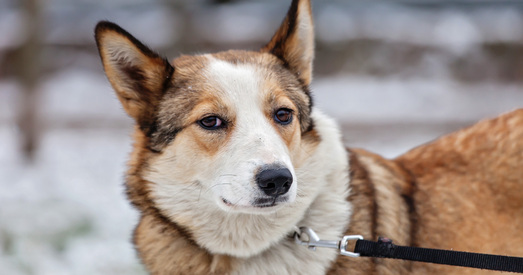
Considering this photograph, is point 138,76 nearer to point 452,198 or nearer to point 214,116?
point 214,116

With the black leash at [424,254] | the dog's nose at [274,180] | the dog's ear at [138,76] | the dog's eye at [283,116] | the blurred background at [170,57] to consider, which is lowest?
the blurred background at [170,57]

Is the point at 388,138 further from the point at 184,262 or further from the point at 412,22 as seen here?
the point at 184,262

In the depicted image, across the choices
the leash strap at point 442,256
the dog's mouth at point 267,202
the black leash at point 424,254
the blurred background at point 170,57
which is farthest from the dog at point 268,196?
the blurred background at point 170,57

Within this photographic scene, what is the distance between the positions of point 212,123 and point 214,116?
0.12 feet

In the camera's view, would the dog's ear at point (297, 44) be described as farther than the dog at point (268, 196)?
Yes

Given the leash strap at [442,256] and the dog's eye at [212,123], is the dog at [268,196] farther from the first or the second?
the leash strap at [442,256]

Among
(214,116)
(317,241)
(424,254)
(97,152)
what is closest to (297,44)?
(214,116)

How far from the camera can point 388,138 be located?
9594mm

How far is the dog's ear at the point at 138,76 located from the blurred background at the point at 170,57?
234cm

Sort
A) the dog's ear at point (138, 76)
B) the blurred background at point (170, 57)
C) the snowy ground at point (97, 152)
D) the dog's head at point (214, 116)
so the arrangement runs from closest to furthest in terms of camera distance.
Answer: the dog's head at point (214, 116) < the dog's ear at point (138, 76) < the snowy ground at point (97, 152) < the blurred background at point (170, 57)

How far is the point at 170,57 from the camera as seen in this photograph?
11523 mm

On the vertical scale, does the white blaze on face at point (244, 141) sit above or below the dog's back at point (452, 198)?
above

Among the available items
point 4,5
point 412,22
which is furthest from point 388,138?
point 4,5

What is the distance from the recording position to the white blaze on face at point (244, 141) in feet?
8.85
